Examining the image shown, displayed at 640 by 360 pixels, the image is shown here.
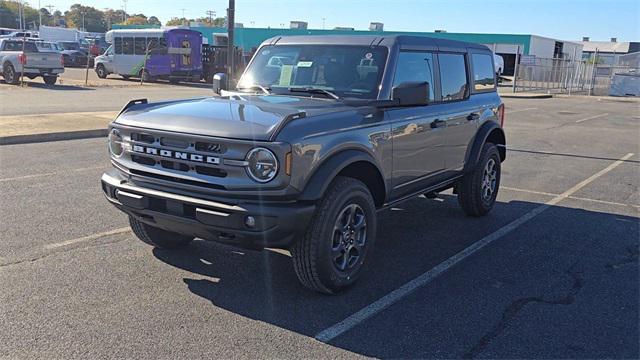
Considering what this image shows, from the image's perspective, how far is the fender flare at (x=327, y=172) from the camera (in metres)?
3.97

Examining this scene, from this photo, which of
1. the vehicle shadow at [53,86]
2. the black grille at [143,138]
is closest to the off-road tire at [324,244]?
the black grille at [143,138]

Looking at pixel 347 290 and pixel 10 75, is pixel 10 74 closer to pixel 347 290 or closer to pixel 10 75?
pixel 10 75

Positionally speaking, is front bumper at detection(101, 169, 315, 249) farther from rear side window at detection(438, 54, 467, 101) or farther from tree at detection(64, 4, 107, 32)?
tree at detection(64, 4, 107, 32)

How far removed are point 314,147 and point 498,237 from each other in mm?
2932

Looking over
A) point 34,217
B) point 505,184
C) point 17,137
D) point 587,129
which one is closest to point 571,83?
point 587,129

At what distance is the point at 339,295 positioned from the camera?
4.41 meters

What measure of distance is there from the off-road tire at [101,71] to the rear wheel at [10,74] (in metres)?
8.31

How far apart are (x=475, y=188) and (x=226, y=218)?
143 inches

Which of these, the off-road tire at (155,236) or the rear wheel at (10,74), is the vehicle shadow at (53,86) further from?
the off-road tire at (155,236)

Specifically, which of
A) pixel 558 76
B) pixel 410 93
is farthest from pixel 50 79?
pixel 558 76

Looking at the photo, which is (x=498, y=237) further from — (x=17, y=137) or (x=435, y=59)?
(x=17, y=137)

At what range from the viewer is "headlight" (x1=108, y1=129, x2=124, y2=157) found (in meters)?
4.51

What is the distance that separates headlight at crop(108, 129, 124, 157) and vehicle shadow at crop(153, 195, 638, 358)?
1035 millimetres

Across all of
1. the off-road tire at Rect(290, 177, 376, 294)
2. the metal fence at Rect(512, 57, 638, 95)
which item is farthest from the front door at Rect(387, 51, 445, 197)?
the metal fence at Rect(512, 57, 638, 95)
